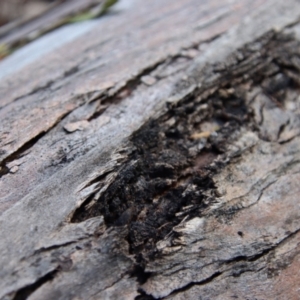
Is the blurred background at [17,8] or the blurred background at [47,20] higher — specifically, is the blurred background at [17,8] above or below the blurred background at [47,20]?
above

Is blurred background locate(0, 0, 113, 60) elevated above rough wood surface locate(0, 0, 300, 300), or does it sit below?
above

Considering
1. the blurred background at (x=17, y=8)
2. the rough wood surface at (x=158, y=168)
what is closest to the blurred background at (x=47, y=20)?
the rough wood surface at (x=158, y=168)

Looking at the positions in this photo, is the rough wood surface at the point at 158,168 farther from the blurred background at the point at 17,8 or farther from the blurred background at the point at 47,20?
the blurred background at the point at 17,8

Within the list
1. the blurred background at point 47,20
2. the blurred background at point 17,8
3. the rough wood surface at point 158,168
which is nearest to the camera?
the rough wood surface at point 158,168

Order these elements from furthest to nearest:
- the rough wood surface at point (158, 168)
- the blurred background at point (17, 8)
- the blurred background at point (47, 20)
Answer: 1. the blurred background at point (17, 8)
2. the blurred background at point (47, 20)
3. the rough wood surface at point (158, 168)

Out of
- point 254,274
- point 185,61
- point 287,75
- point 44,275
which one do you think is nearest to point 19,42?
point 185,61

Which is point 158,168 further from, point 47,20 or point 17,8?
point 17,8

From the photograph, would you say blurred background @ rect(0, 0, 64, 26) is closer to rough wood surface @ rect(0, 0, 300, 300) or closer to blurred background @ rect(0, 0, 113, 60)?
blurred background @ rect(0, 0, 113, 60)

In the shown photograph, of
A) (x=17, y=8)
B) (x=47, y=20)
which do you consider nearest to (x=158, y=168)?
(x=47, y=20)

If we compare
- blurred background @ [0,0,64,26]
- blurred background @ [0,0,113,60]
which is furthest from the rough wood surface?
blurred background @ [0,0,64,26]

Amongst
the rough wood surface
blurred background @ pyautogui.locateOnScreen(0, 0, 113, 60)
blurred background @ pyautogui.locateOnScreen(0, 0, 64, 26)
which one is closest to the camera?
the rough wood surface
